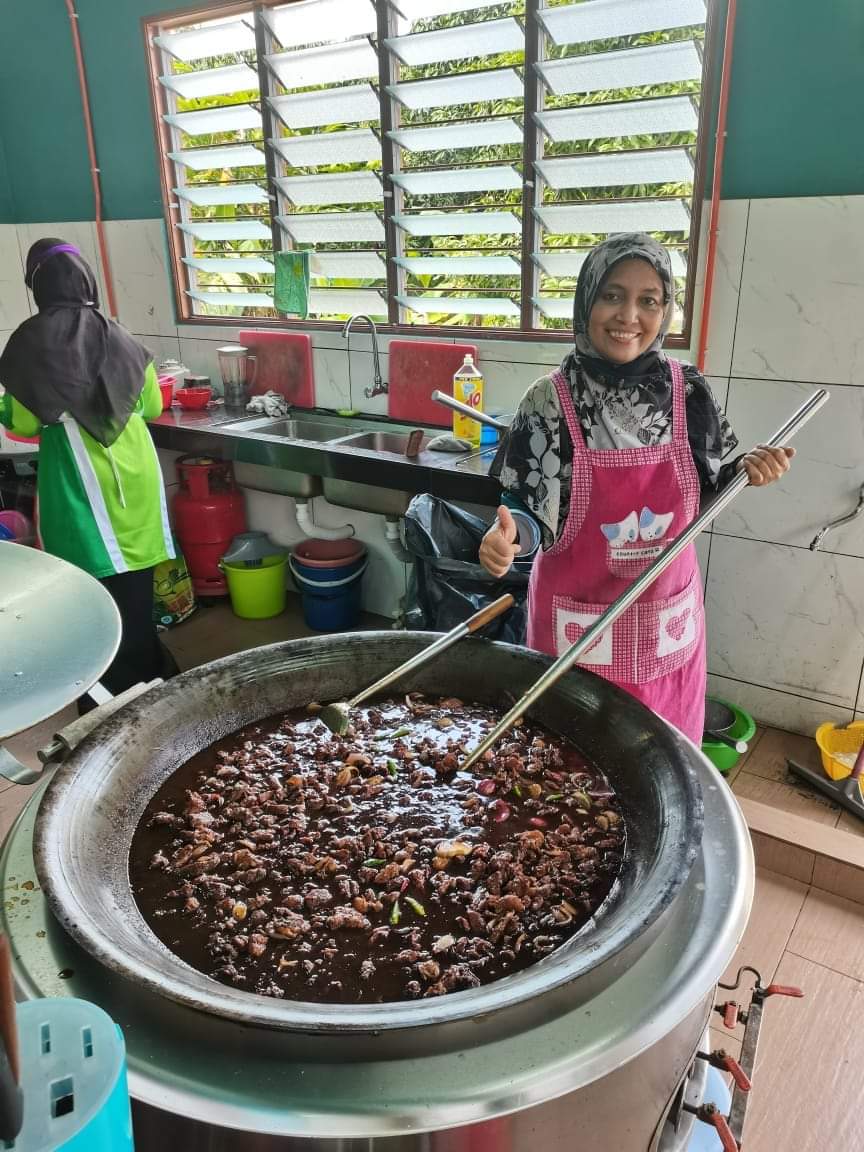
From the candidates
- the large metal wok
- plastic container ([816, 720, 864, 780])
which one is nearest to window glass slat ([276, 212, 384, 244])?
the large metal wok

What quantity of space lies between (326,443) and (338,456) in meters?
0.30

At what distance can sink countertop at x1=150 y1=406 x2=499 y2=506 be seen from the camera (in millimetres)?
3010

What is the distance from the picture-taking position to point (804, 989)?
2188 millimetres

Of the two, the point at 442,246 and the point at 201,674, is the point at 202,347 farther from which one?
the point at 201,674

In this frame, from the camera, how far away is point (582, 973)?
92 centimetres

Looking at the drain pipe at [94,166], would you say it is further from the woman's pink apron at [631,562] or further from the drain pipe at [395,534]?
the woman's pink apron at [631,562]

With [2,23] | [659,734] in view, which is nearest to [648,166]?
[659,734]

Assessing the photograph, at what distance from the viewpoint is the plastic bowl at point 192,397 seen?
428 centimetres

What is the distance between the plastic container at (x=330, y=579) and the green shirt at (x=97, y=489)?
0.82 m

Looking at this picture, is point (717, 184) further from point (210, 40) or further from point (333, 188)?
point (210, 40)

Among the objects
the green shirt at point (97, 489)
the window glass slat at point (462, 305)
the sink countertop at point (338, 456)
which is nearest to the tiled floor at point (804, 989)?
the green shirt at point (97, 489)

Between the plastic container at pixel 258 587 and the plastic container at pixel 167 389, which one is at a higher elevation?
the plastic container at pixel 167 389

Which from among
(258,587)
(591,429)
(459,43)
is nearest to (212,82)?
(459,43)

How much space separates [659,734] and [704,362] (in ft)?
6.54
